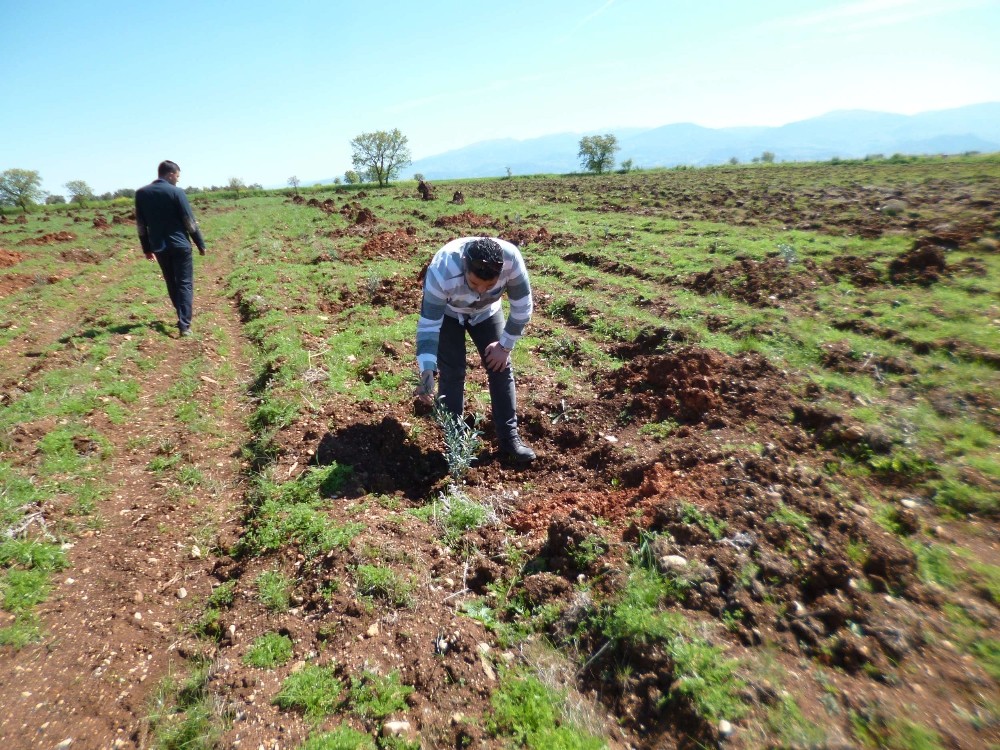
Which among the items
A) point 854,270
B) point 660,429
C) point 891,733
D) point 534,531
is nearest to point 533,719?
point 534,531

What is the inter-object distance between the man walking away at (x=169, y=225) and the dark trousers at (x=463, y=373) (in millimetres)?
5320

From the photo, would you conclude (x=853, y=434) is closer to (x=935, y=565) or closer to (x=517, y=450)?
(x=935, y=565)

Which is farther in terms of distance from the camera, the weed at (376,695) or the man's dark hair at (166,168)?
the man's dark hair at (166,168)

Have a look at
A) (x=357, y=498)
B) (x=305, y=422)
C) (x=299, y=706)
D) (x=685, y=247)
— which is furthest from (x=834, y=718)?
(x=685, y=247)

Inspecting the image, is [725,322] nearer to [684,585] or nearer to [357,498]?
[684,585]

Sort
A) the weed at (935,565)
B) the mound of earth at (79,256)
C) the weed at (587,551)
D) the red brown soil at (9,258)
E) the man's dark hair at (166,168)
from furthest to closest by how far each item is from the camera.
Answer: the mound of earth at (79,256) → the red brown soil at (9,258) → the man's dark hair at (166,168) → the weed at (587,551) → the weed at (935,565)

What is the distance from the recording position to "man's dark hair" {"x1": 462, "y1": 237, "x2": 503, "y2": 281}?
11.9 ft

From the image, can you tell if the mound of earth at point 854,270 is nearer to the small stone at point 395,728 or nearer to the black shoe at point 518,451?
the black shoe at point 518,451

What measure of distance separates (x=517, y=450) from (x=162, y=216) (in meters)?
6.81

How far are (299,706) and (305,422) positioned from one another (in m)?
3.21

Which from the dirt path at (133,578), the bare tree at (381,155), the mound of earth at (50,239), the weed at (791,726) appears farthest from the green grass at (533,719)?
the bare tree at (381,155)

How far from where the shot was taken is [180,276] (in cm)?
785

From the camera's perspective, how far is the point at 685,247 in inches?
487

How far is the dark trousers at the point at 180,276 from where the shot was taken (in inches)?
303
